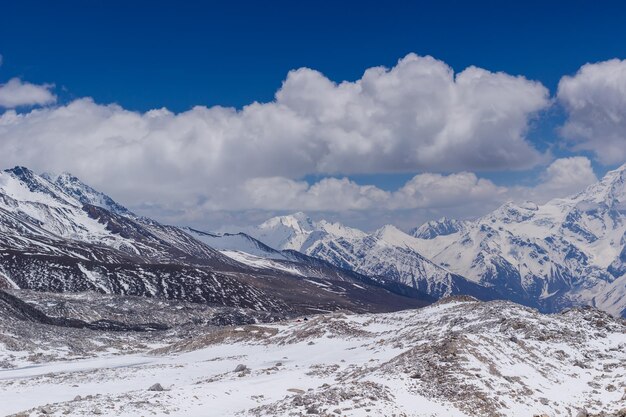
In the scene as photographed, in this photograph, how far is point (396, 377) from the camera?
1629 inches

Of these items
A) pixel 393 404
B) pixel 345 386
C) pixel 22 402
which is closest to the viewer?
pixel 393 404

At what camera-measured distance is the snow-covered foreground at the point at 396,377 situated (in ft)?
121

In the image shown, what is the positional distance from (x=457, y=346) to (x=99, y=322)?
6303 inches

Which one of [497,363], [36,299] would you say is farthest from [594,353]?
[36,299]

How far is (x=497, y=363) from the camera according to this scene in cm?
4500

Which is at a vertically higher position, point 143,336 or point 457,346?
point 457,346

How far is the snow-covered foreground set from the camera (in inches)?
1455

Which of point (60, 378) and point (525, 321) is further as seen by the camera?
point (525, 321)

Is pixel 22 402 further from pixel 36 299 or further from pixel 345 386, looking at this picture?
pixel 36 299

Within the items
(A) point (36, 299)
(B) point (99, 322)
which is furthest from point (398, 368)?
(A) point (36, 299)

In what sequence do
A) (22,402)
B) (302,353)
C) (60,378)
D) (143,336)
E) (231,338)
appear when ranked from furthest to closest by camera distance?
(143,336) < (231,338) < (302,353) < (60,378) < (22,402)

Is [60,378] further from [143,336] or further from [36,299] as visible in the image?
[36,299]

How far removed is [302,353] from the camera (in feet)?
235

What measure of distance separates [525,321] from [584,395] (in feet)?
65.3
